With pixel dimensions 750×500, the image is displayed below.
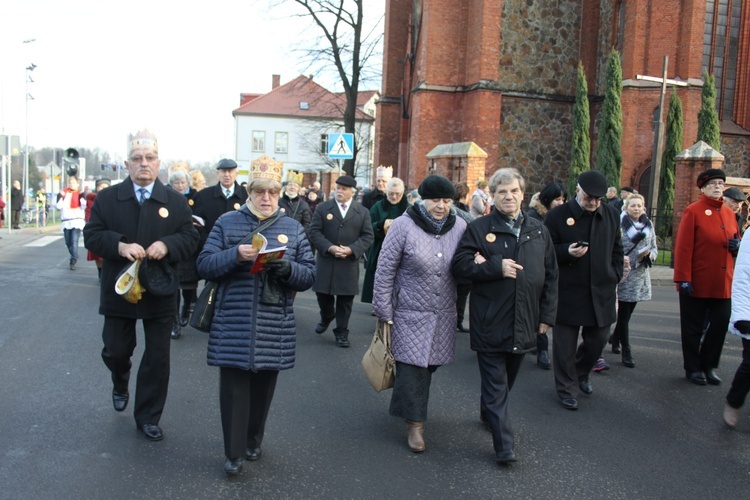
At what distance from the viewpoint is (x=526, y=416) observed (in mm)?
6012

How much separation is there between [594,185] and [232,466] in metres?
3.78

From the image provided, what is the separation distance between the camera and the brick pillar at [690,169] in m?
16.8

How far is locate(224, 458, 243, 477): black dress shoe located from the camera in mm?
4457

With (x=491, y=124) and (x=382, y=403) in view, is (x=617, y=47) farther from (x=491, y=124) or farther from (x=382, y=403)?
(x=382, y=403)

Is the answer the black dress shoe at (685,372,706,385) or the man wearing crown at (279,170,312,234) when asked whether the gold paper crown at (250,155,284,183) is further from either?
the man wearing crown at (279,170,312,234)

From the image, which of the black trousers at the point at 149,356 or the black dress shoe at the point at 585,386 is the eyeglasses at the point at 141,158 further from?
the black dress shoe at the point at 585,386

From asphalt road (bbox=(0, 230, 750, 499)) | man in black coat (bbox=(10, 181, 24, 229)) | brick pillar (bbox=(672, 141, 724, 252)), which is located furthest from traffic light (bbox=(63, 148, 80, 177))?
brick pillar (bbox=(672, 141, 724, 252))

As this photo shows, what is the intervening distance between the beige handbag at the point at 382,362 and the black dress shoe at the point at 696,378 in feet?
11.9

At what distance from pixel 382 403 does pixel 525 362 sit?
2.38 metres

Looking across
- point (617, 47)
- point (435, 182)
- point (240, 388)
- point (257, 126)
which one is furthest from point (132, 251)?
point (257, 126)

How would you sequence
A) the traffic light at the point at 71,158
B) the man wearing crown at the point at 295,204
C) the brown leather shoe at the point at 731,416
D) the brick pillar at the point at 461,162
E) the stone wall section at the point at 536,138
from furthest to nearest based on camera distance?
the traffic light at the point at 71,158, the stone wall section at the point at 536,138, the brick pillar at the point at 461,162, the man wearing crown at the point at 295,204, the brown leather shoe at the point at 731,416

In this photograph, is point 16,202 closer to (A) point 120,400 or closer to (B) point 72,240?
(B) point 72,240

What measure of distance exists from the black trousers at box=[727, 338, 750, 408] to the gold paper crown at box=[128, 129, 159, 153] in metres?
4.85

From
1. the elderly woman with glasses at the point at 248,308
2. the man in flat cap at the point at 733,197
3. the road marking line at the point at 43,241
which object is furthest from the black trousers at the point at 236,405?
the road marking line at the point at 43,241
